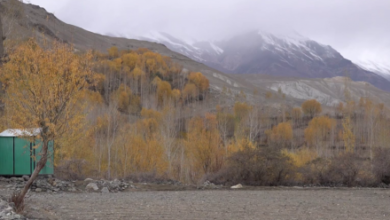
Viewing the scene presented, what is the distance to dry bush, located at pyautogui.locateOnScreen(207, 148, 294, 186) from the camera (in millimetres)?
27141

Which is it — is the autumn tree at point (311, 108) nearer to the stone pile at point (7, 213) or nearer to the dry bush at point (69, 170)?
the dry bush at point (69, 170)

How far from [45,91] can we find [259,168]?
18.2 meters

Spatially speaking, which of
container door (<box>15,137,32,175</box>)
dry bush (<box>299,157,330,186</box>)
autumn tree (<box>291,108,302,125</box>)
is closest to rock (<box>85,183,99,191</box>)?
container door (<box>15,137,32,175</box>)

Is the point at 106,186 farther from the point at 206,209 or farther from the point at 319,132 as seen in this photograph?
the point at 319,132

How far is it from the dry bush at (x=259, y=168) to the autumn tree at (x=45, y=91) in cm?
1646

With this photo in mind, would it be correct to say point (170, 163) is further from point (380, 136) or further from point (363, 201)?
point (380, 136)

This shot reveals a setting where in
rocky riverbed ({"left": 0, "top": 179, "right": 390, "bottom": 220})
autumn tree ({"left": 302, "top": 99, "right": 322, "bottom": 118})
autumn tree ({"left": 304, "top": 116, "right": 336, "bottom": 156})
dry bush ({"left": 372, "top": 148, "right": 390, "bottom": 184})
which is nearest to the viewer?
rocky riverbed ({"left": 0, "top": 179, "right": 390, "bottom": 220})

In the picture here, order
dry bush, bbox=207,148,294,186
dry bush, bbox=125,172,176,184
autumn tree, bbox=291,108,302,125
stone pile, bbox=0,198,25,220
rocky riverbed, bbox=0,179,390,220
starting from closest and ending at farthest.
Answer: stone pile, bbox=0,198,25,220, rocky riverbed, bbox=0,179,390,220, dry bush, bbox=207,148,294,186, dry bush, bbox=125,172,176,184, autumn tree, bbox=291,108,302,125

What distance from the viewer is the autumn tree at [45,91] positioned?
479 inches

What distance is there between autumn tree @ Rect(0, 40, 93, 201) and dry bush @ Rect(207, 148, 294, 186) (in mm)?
16459

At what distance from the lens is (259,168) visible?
27.0 metres

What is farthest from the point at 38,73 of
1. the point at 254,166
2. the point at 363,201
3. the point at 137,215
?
the point at 254,166

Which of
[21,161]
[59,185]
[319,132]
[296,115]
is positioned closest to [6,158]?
[21,161]

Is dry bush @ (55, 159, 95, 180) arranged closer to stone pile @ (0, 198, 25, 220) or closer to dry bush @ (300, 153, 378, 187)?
stone pile @ (0, 198, 25, 220)
